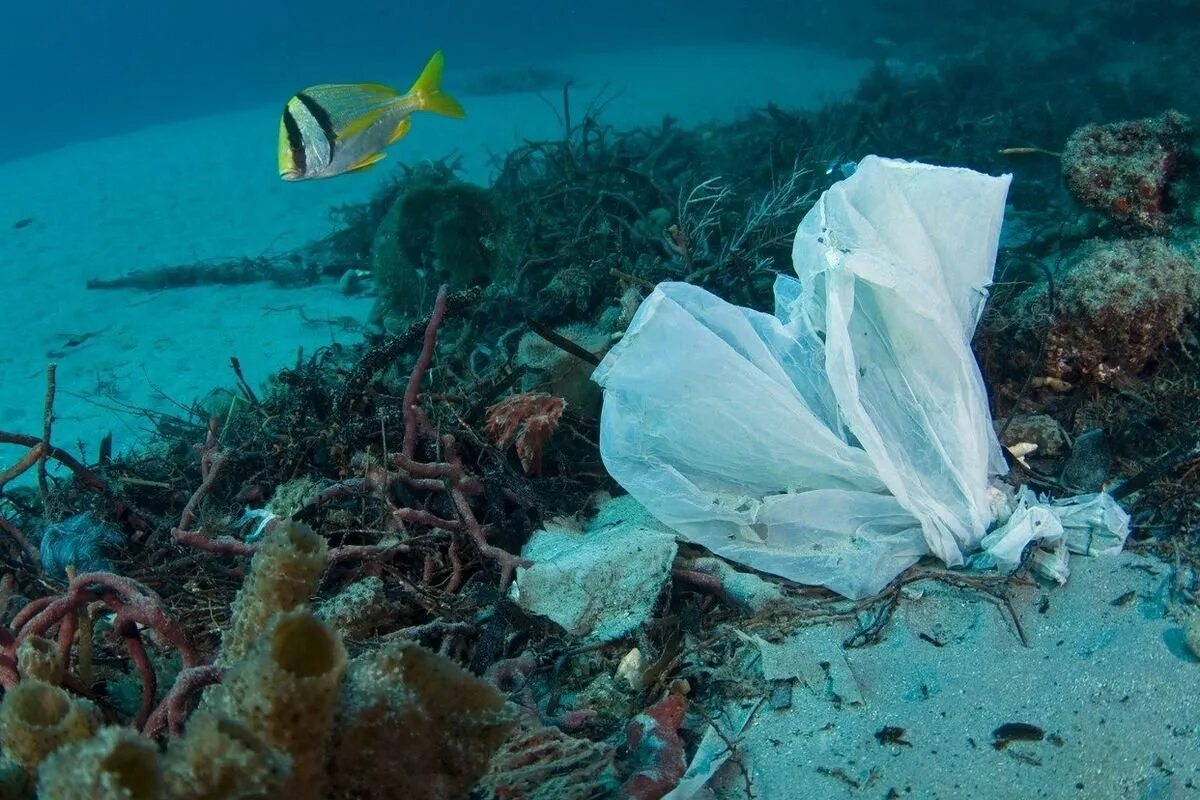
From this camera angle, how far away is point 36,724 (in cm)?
133

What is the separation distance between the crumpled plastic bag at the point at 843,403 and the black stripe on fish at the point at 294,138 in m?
2.36

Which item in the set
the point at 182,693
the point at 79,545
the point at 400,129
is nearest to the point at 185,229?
the point at 400,129

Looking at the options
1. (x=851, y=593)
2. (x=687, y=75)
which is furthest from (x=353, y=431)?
(x=687, y=75)

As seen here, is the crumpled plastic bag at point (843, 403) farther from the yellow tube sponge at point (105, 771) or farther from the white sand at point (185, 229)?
the white sand at point (185, 229)

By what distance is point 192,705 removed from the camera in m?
2.13

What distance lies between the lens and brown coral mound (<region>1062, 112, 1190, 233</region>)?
3672mm

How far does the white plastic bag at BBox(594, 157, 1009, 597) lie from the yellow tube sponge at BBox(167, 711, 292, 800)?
1.74m

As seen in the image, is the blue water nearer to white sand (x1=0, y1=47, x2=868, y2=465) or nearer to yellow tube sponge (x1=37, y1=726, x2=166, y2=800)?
white sand (x1=0, y1=47, x2=868, y2=465)

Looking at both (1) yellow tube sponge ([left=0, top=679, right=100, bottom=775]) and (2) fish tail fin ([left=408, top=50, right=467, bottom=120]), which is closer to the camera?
(1) yellow tube sponge ([left=0, top=679, right=100, bottom=775])

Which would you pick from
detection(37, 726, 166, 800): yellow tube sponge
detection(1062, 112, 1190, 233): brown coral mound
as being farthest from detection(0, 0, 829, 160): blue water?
detection(37, 726, 166, 800): yellow tube sponge

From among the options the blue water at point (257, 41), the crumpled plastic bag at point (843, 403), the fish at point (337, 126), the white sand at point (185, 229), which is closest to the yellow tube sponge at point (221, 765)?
the crumpled plastic bag at point (843, 403)

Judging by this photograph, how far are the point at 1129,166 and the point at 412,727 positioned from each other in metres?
4.35

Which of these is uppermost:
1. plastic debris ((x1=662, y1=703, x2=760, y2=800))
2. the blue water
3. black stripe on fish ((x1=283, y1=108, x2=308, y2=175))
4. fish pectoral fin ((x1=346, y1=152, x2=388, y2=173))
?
the blue water

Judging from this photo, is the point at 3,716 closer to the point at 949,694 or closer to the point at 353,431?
the point at 353,431
